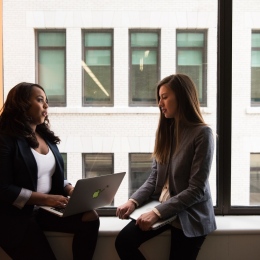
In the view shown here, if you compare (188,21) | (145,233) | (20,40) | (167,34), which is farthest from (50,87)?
(145,233)

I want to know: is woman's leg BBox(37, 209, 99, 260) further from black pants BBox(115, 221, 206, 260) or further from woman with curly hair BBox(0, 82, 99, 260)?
black pants BBox(115, 221, 206, 260)

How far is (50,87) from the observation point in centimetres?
236

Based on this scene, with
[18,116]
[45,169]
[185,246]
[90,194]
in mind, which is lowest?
[185,246]

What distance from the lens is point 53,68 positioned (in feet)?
7.74

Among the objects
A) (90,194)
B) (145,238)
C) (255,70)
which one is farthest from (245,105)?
(90,194)

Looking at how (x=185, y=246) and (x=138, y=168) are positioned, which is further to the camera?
(x=138, y=168)

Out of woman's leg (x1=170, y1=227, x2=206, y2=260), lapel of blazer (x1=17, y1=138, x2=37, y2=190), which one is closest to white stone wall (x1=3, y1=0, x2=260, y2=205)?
lapel of blazer (x1=17, y1=138, x2=37, y2=190)

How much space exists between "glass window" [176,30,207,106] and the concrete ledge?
0.88 meters

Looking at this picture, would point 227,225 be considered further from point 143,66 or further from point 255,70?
point 143,66

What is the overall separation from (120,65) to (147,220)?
1150 mm

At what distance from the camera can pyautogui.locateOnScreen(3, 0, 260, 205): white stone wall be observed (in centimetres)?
229

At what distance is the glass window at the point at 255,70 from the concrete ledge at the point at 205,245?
0.89 metres

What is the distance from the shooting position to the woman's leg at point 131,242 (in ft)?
5.68

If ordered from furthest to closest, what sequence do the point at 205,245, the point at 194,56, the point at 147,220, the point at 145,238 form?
the point at 194,56 → the point at 205,245 → the point at 145,238 → the point at 147,220
